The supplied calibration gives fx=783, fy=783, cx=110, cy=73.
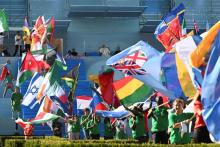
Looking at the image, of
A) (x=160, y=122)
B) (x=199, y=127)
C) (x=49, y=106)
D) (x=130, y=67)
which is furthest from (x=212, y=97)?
(x=49, y=106)

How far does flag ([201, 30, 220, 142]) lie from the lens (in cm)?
1509

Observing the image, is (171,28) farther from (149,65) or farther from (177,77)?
(177,77)

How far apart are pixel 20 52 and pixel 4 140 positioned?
39.0ft

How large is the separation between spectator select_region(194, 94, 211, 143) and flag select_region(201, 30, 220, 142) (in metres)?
3.28

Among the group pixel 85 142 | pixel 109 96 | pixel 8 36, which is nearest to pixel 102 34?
pixel 8 36

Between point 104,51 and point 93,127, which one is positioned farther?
point 104,51

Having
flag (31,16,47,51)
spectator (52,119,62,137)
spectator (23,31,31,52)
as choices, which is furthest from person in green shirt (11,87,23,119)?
spectator (52,119,62,137)

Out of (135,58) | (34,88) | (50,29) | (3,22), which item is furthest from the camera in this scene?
(3,22)

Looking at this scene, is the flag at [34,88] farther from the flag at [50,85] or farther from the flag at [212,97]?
the flag at [212,97]

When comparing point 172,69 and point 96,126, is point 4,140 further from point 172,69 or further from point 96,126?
point 172,69

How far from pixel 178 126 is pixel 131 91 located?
15.0 feet

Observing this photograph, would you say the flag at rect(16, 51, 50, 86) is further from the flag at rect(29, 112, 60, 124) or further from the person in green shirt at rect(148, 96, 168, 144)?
the person in green shirt at rect(148, 96, 168, 144)

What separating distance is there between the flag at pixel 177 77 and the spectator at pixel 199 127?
0.92m

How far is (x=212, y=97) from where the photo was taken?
15242mm
